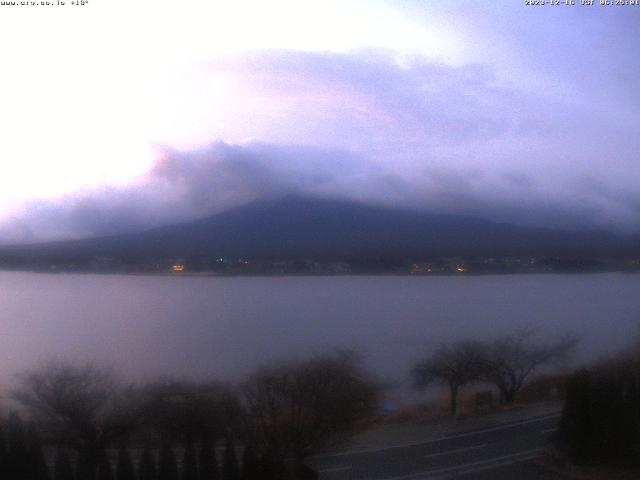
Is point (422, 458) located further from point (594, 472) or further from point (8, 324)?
point (8, 324)

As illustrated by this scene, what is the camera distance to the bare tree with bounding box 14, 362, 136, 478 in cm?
316

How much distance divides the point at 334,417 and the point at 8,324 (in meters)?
1.54

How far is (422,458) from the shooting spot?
10.9 ft

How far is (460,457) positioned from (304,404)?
31.5 inches

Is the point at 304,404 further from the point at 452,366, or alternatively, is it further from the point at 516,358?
the point at 516,358

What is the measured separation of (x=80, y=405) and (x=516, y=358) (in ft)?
6.69

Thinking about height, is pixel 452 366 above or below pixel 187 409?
above

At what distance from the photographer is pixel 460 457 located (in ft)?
11.1

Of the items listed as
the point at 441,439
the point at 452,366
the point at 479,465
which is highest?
the point at 452,366

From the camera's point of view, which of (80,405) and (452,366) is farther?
(452,366)

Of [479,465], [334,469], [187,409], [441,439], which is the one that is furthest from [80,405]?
[479,465]

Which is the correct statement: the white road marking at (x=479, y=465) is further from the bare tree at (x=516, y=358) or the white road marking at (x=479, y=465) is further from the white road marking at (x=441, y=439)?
the bare tree at (x=516, y=358)

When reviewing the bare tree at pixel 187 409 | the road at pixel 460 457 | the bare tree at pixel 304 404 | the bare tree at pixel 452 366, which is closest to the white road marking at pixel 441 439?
the road at pixel 460 457

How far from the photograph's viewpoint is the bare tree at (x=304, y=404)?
125 inches
